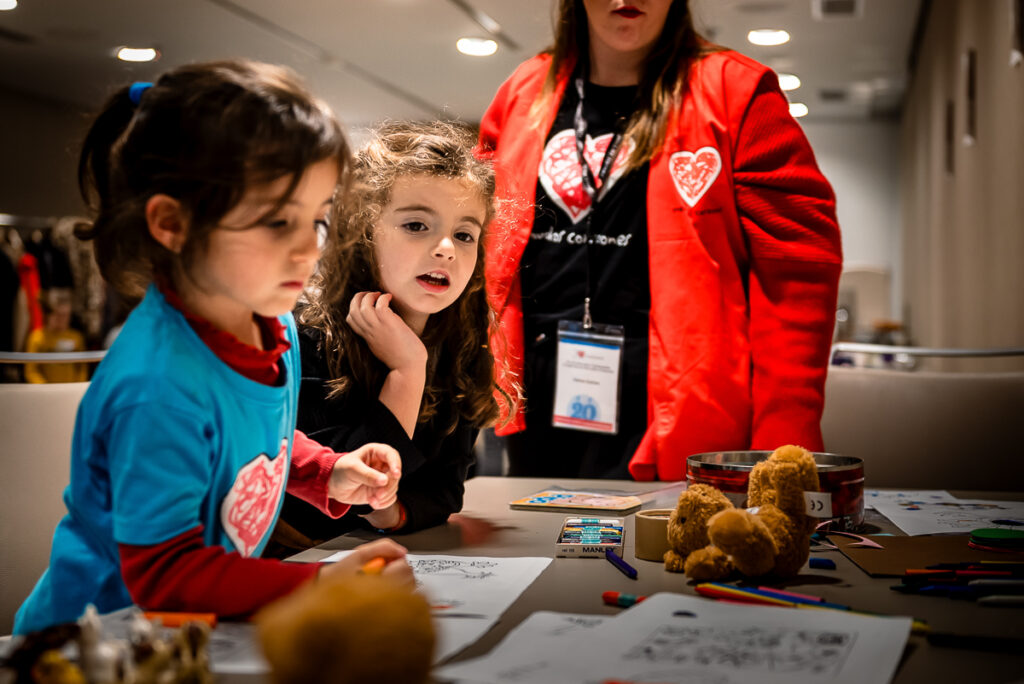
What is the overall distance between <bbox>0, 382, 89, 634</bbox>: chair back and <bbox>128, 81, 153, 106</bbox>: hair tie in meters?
0.56

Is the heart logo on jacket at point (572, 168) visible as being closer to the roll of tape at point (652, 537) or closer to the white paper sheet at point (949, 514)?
the white paper sheet at point (949, 514)

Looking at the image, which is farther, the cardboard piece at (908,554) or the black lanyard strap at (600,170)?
the black lanyard strap at (600,170)

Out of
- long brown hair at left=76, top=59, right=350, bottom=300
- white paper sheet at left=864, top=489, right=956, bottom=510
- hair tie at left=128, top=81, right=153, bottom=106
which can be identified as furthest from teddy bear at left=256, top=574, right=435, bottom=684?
white paper sheet at left=864, top=489, right=956, bottom=510

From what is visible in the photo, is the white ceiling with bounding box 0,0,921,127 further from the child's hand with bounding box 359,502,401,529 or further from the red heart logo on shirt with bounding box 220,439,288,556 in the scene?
the red heart logo on shirt with bounding box 220,439,288,556

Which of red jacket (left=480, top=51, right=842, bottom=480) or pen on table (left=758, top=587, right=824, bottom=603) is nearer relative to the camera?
pen on table (left=758, top=587, right=824, bottom=603)

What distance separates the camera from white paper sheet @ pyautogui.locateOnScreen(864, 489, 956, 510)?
1.41m

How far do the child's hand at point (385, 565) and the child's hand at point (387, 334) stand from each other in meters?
0.46

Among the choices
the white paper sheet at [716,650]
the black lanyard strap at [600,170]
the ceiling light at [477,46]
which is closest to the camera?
the white paper sheet at [716,650]

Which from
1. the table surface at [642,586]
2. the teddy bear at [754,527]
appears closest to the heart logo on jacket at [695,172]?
the table surface at [642,586]

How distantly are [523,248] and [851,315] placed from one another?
690cm

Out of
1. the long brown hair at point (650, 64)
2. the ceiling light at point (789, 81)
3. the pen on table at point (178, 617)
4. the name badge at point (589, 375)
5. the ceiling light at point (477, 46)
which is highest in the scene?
the ceiling light at point (789, 81)

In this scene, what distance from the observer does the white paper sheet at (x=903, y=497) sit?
1.41 m

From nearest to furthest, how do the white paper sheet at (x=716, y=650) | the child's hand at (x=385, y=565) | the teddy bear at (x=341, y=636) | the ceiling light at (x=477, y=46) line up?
1. the teddy bear at (x=341, y=636)
2. the white paper sheet at (x=716, y=650)
3. the child's hand at (x=385, y=565)
4. the ceiling light at (x=477, y=46)

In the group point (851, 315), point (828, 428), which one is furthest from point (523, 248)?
point (851, 315)
